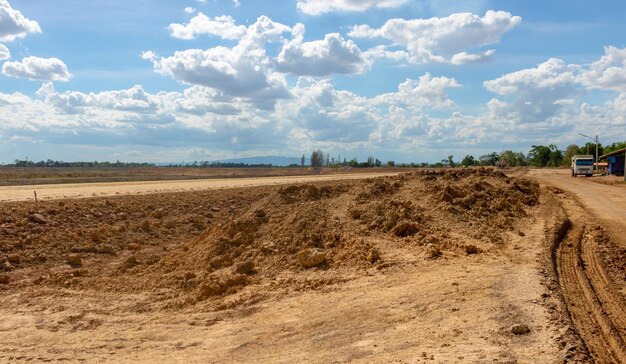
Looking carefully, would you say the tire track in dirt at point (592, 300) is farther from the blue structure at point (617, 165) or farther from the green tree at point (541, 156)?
the green tree at point (541, 156)

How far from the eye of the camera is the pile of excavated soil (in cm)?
1038

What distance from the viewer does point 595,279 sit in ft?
29.4

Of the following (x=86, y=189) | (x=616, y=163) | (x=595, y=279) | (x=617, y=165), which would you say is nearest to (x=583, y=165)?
(x=616, y=163)

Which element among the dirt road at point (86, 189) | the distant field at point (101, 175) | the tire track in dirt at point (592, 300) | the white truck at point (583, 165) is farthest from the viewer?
the white truck at point (583, 165)

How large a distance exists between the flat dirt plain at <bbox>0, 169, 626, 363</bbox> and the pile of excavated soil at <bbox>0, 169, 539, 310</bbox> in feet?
0.16

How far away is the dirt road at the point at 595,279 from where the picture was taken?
618 cm

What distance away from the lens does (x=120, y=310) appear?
34.9 ft

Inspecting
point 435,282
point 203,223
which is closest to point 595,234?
point 435,282

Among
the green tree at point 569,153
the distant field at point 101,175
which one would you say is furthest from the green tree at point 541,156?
the distant field at point 101,175

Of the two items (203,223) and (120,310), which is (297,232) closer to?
(120,310)

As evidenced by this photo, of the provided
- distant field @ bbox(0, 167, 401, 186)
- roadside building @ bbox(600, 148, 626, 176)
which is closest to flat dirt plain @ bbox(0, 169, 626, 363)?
distant field @ bbox(0, 167, 401, 186)

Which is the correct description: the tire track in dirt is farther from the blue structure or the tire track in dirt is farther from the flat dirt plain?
the blue structure

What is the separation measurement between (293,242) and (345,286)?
263cm

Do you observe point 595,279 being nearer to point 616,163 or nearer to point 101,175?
point 616,163
